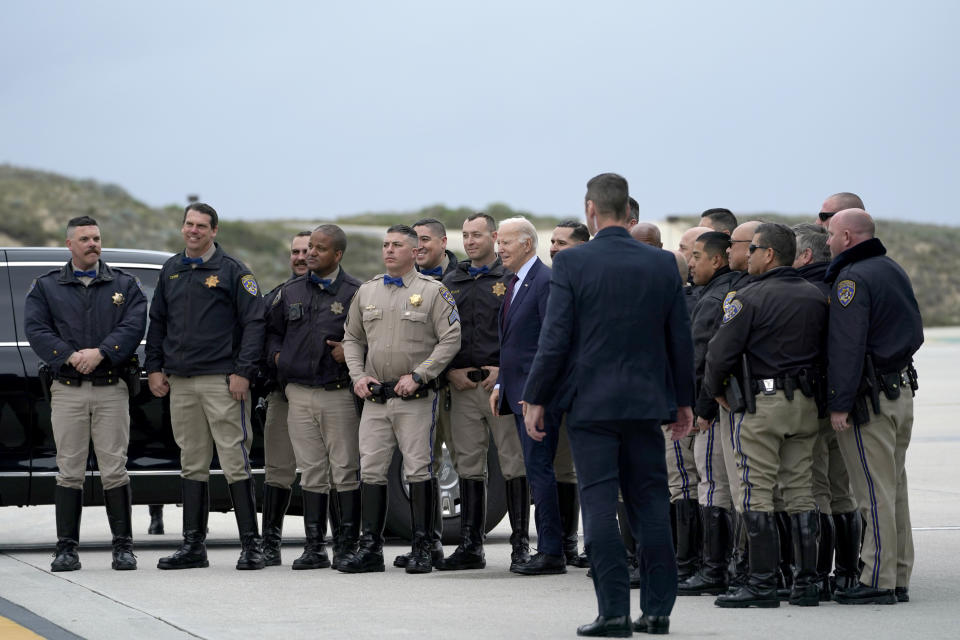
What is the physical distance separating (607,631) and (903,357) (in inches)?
85.7

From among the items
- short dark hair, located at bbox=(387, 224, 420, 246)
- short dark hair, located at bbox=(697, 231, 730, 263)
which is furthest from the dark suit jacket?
short dark hair, located at bbox=(697, 231, 730, 263)

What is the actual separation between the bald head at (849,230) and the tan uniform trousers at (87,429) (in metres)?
4.38

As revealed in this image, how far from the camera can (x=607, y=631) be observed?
21.1 feet

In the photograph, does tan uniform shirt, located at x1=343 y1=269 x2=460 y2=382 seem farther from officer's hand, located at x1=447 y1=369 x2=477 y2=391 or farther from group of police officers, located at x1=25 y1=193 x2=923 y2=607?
officer's hand, located at x1=447 y1=369 x2=477 y2=391

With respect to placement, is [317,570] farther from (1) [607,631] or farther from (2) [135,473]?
(1) [607,631]


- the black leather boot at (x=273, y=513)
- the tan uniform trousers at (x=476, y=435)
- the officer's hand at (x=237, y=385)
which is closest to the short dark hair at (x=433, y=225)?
the tan uniform trousers at (x=476, y=435)

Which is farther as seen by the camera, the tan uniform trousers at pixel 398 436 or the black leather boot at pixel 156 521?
the black leather boot at pixel 156 521

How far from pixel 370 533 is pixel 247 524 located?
2.55 feet

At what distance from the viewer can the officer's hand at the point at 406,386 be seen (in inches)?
345

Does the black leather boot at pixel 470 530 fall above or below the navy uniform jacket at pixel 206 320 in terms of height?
below

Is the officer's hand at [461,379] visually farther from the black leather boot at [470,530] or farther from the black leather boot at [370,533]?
the black leather boot at [370,533]

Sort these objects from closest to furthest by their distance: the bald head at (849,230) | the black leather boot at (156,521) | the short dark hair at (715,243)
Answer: the bald head at (849,230) < the short dark hair at (715,243) < the black leather boot at (156,521)

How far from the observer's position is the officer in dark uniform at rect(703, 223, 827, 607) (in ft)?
24.2

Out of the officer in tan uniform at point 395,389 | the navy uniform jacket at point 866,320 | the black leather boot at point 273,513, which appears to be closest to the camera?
the navy uniform jacket at point 866,320
